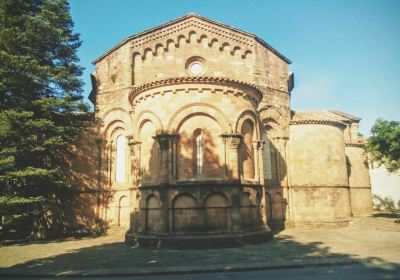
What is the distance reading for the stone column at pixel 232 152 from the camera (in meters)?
14.3

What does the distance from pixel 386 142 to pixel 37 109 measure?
23675 millimetres

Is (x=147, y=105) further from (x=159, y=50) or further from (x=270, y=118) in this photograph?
(x=270, y=118)

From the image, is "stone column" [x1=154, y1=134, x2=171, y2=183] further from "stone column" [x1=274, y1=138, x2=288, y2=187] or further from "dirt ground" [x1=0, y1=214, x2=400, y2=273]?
"stone column" [x1=274, y1=138, x2=288, y2=187]

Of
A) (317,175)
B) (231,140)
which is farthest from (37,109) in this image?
(317,175)

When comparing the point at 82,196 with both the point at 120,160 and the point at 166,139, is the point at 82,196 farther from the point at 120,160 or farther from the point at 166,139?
the point at 166,139

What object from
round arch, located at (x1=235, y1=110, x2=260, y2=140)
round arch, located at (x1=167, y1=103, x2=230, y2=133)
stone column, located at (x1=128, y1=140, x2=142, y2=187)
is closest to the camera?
round arch, located at (x1=167, y1=103, x2=230, y2=133)

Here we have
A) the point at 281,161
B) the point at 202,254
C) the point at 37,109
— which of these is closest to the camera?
the point at 202,254

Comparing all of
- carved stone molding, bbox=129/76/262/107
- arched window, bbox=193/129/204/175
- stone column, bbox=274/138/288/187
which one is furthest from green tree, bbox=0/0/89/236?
stone column, bbox=274/138/288/187

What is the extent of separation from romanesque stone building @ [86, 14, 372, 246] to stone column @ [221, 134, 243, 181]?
0.16 feet

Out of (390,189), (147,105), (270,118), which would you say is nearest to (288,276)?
(147,105)

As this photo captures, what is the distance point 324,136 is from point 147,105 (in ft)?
44.5

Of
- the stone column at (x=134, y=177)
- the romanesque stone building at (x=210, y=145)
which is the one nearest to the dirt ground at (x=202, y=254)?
the romanesque stone building at (x=210, y=145)

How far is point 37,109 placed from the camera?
1839cm

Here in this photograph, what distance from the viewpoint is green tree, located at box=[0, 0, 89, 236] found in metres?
16.4
